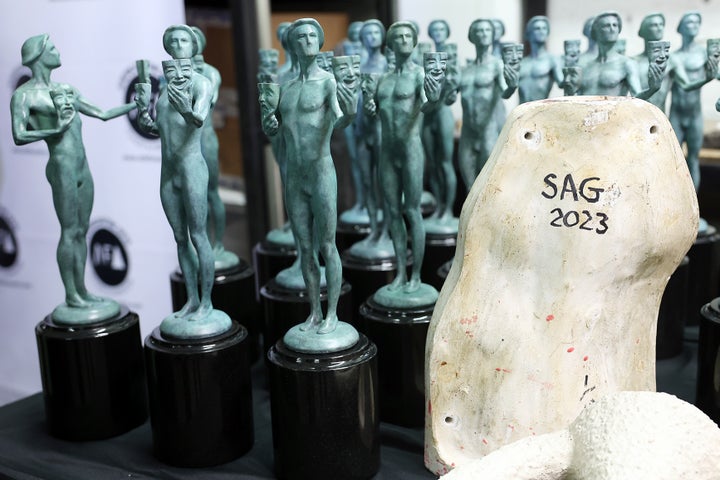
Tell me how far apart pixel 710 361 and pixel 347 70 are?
45.7 inches

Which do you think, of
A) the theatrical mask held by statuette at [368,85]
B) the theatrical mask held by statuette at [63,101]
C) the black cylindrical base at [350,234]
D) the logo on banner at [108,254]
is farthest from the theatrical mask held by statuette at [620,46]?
the logo on banner at [108,254]

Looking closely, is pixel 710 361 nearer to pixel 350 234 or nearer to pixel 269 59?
pixel 350 234

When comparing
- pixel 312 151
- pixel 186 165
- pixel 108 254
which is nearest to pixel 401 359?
pixel 312 151

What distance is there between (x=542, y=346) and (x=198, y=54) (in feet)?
4.60

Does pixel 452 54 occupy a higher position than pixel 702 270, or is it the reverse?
pixel 452 54

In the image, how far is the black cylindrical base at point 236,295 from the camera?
2631 mm

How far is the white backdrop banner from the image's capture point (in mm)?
2928

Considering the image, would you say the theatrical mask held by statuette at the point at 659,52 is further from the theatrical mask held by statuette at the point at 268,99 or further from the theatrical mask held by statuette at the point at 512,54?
the theatrical mask held by statuette at the point at 268,99

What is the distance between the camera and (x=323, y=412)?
189 cm

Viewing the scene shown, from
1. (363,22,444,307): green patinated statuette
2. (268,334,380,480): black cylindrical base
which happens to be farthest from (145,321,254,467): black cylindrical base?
(363,22,444,307): green patinated statuette

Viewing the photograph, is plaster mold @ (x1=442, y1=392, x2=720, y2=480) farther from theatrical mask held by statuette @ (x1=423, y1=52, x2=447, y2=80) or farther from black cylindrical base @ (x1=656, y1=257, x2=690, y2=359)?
black cylindrical base @ (x1=656, y1=257, x2=690, y2=359)

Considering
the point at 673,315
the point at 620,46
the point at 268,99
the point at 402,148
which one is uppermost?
the point at 620,46

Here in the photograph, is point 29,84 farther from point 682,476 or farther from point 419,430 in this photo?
point 682,476

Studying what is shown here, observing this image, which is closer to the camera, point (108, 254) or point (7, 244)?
point (108, 254)
